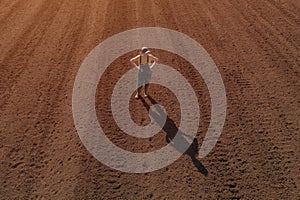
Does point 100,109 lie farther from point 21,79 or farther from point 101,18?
point 101,18

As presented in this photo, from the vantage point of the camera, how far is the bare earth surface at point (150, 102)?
22.0 ft

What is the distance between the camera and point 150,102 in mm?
8938

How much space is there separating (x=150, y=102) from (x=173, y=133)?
4.75ft

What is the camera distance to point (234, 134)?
8000 millimetres

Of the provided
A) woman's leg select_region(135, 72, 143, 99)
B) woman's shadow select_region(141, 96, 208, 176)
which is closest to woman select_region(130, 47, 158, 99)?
woman's leg select_region(135, 72, 143, 99)

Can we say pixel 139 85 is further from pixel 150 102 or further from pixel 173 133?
pixel 173 133

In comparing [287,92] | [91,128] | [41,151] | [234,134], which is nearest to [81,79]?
[91,128]

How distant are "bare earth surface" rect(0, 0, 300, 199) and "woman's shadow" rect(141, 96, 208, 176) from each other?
0.05m

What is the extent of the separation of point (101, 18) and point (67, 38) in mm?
2408

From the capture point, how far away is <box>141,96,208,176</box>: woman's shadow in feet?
23.7

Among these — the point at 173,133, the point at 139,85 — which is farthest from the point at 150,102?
the point at 173,133

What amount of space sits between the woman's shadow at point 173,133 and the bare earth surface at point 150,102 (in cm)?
5

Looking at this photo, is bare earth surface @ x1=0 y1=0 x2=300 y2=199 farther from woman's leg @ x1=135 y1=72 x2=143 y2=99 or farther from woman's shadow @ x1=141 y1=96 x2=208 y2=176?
woman's leg @ x1=135 y1=72 x2=143 y2=99


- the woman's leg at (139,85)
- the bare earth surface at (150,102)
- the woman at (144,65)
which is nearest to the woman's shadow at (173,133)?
the bare earth surface at (150,102)
